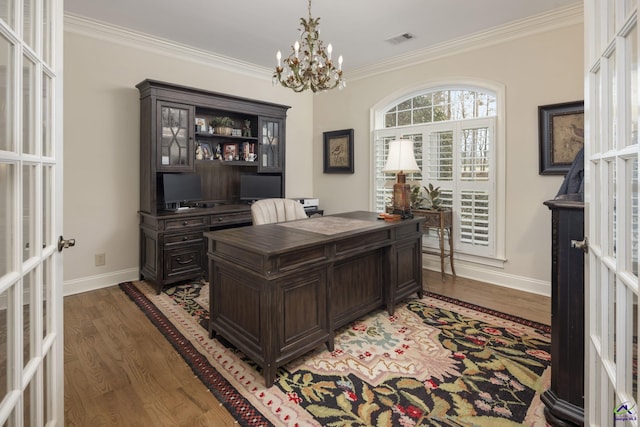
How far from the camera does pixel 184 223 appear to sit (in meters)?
3.66

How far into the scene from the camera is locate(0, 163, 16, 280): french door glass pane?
3.07ft

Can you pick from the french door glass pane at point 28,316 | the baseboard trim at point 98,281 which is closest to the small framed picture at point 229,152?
the baseboard trim at point 98,281

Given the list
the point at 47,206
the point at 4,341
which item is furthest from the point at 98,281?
the point at 4,341

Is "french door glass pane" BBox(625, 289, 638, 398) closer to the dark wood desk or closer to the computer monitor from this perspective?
the dark wood desk

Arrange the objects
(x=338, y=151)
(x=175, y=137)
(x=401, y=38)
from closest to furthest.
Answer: (x=175, y=137) → (x=401, y=38) → (x=338, y=151)

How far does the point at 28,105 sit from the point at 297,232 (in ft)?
5.46

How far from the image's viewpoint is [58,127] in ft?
4.43

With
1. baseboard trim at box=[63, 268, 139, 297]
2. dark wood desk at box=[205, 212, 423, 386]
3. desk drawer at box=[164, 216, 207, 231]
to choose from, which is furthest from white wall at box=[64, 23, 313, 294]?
dark wood desk at box=[205, 212, 423, 386]

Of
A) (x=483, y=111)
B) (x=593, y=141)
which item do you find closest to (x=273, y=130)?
(x=483, y=111)

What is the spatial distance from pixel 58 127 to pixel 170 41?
315cm

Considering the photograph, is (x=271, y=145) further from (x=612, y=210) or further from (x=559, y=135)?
(x=612, y=210)

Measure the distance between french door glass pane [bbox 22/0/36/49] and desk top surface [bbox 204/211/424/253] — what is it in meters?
1.29

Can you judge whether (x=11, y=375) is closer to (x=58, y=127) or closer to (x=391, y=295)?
(x=58, y=127)

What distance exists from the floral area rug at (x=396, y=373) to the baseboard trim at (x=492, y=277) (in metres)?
0.88
